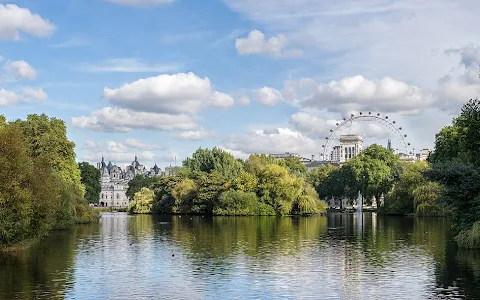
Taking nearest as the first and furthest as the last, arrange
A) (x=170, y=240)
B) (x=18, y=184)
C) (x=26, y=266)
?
(x=26, y=266) < (x=18, y=184) < (x=170, y=240)

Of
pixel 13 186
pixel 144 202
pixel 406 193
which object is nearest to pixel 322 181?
pixel 144 202

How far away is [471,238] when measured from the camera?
34.7m

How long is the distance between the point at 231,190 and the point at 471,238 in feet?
183

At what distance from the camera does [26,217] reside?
3262 centimetres

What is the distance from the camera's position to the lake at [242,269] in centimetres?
2262

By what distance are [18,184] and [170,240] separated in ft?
48.3

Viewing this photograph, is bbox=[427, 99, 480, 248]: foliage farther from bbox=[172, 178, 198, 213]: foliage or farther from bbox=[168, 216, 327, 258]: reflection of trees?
bbox=[172, 178, 198, 213]: foliage

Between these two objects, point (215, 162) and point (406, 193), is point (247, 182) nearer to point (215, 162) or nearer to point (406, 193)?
point (215, 162)

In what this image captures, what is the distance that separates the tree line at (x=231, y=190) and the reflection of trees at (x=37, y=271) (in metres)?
47.7

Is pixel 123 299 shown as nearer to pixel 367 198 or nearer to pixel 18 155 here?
pixel 18 155

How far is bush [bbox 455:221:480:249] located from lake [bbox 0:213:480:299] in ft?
2.53

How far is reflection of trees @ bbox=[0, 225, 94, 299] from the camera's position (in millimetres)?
22594

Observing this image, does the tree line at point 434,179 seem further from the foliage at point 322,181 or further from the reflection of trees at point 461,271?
the reflection of trees at point 461,271

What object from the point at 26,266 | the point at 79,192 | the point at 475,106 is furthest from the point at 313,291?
the point at 79,192
